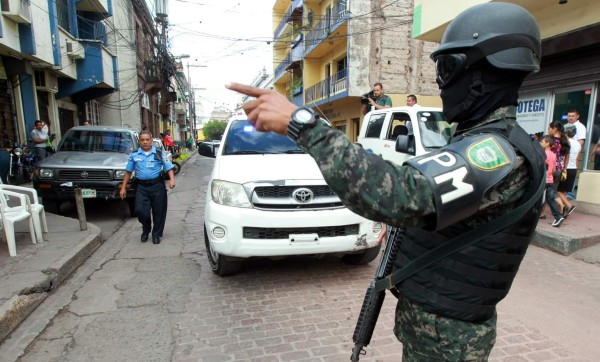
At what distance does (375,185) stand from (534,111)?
367 inches

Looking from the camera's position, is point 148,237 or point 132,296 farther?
point 148,237

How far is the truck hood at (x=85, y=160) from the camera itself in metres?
6.50

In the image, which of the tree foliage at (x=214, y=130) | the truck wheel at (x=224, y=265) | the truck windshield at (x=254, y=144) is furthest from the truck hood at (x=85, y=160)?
the tree foliage at (x=214, y=130)

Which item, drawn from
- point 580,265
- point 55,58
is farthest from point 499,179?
point 55,58

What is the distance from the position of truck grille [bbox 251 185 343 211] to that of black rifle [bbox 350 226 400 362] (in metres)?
2.11

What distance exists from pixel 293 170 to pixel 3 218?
351cm

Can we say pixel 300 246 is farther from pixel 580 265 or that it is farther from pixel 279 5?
pixel 279 5

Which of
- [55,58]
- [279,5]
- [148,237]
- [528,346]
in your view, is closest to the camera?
[528,346]

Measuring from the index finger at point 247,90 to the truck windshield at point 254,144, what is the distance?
3.24 m

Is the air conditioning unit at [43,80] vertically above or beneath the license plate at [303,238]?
above

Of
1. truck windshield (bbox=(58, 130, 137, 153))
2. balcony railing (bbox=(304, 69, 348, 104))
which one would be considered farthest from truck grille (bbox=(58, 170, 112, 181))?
balcony railing (bbox=(304, 69, 348, 104))

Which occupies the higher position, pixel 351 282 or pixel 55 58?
pixel 55 58

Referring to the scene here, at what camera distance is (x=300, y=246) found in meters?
3.59

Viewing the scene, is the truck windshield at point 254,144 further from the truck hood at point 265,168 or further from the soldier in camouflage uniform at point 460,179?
the soldier in camouflage uniform at point 460,179
